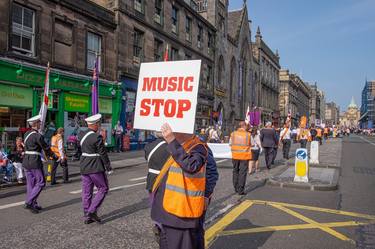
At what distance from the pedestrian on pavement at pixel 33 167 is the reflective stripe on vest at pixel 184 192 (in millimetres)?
4402

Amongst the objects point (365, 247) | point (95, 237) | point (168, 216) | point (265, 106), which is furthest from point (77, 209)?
point (265, 106)

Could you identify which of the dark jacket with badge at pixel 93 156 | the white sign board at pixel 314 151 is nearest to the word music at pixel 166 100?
the dark jacket with badge at pixel 93 156

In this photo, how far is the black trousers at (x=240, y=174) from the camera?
26.8 feet

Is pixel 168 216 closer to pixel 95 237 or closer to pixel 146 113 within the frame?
pixel 146 113

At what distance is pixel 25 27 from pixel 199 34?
Answer: 752 inches

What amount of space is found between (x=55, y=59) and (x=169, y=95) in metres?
14.6

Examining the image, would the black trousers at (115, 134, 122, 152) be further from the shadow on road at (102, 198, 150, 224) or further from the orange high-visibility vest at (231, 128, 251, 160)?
the shadow on road at (102, 198, 150, 224)

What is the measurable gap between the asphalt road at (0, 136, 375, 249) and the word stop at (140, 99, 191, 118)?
79.9 inches

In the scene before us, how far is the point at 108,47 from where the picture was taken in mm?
19984

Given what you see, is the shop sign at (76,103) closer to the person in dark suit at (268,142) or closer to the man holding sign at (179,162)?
the person in dark suit at (268,142)

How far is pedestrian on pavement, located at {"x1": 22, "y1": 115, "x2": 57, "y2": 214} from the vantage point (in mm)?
6438

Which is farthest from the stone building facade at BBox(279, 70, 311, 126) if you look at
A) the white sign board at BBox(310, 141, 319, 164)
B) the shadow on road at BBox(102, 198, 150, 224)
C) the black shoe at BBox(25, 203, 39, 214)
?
the black shoe at BBox(25, 203, 39, 214)

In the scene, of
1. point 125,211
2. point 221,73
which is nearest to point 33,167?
point 125,211

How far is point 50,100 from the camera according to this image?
16125 mm
